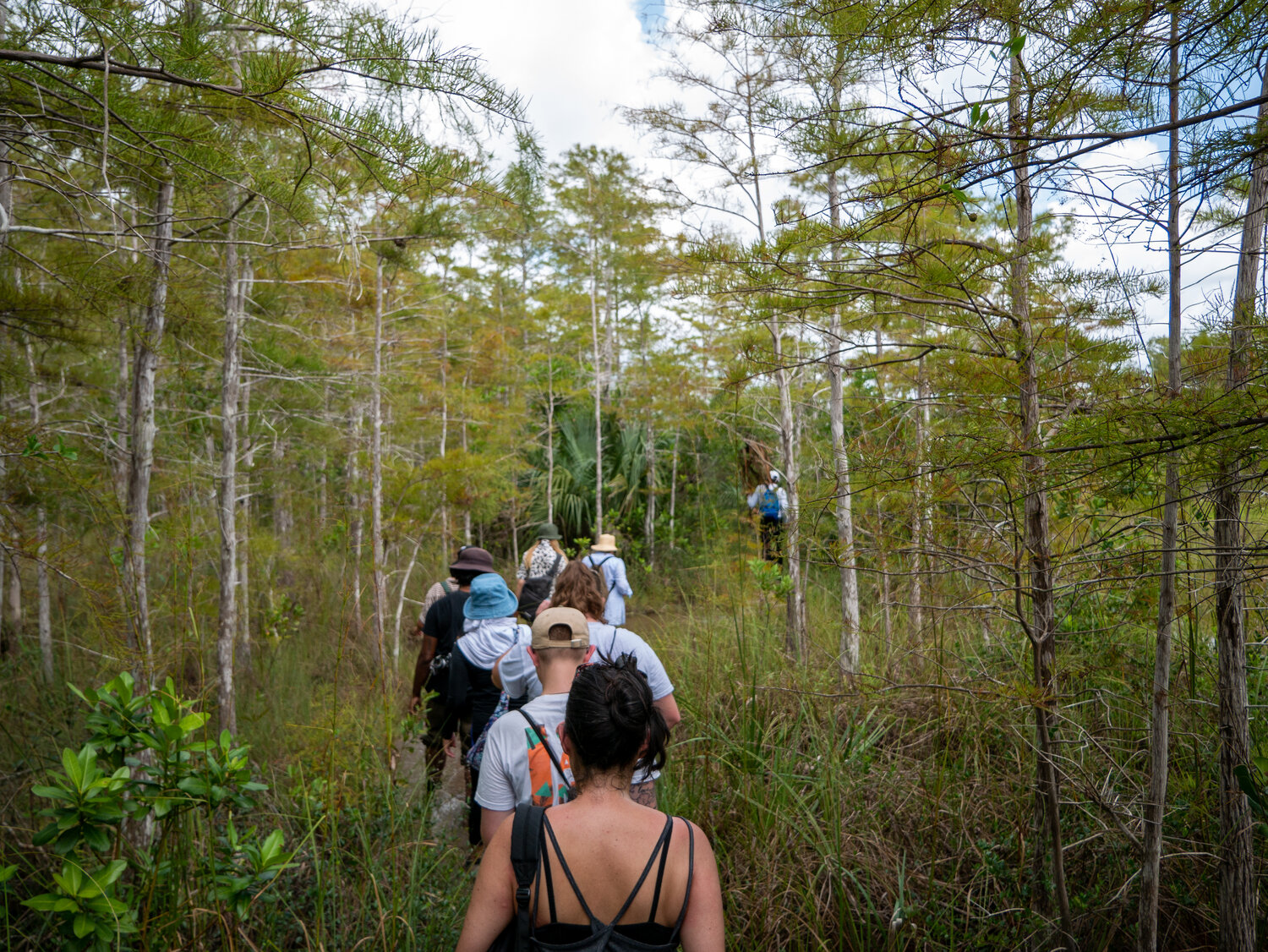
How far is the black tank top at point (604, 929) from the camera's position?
4.93 feet

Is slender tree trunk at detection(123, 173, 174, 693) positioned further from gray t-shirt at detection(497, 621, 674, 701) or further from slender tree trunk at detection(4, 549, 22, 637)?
slender tree trunk at detection(4, 549, 22, 637)

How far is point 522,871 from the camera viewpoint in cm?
153

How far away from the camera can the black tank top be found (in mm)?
1504

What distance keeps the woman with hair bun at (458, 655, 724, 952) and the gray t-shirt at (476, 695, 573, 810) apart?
56 cm

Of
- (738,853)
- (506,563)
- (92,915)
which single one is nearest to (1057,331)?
(738,853)

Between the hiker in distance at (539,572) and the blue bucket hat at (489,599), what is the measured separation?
2487 millimetres

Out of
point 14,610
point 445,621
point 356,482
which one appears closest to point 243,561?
point 356,482

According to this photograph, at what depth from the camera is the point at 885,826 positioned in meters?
3.08

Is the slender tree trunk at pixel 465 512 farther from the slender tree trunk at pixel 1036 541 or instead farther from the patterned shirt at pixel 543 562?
the slender tree trunk at pixel 1036 541

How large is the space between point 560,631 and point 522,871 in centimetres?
102

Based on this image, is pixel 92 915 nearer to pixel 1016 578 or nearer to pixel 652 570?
pixel 1016 578

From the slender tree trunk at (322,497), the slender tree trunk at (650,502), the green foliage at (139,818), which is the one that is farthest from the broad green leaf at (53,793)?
the slender tree trunk at (650,502)

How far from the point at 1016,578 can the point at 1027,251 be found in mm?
1071

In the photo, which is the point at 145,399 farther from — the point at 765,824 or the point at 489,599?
the point at 765,824
